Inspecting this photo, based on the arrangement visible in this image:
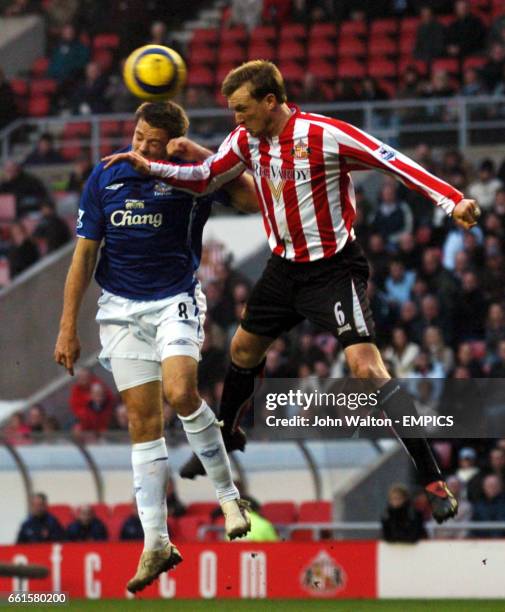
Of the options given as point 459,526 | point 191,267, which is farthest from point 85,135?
point 191,267

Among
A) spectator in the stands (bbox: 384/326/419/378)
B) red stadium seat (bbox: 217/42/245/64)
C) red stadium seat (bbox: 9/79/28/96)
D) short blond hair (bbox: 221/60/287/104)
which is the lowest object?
short blond hair (bbox: 221/60/287/104)

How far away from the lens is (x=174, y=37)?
74.0ft

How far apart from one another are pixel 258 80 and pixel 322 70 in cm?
1253

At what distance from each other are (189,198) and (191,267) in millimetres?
368

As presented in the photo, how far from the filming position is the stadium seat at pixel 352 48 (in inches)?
814

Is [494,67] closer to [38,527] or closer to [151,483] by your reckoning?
[38,527]

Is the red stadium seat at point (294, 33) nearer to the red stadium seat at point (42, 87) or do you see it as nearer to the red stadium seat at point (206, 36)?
the red stadium seat at point (206, 36)

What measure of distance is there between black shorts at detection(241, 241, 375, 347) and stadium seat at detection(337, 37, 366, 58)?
1227cm

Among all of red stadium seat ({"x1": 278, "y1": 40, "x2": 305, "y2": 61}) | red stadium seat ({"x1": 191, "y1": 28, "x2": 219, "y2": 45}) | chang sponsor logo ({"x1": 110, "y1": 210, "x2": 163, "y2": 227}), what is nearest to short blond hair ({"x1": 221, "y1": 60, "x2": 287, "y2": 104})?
chang sponsor logo ({"x1": 110, "y1": 210, "x2": 163, "y2": 227})

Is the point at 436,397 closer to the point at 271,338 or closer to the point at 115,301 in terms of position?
the point at 271,338

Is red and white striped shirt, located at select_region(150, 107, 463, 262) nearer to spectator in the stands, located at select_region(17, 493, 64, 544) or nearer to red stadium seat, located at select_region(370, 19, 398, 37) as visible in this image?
spectator in the stands, located at select_region(17, 493, 64, 544)

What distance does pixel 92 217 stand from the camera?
8586 mm

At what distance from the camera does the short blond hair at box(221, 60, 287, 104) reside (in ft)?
27.4

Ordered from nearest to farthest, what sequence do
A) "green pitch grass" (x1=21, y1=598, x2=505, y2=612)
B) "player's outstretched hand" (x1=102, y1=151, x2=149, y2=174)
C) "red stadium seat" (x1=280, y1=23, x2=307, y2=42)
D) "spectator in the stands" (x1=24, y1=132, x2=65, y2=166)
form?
"player's outstretched hand" (x1=102, y1=151, x2=149, y2=174)
"green pitch grass" (x1=21, y1=598, x2=505, y2=612)
"spectator in the stands" (x1=24, y1=132, x2=65, y2=166)
"red stadium seat" (x1=280, y1=23, x2=307, y2=42)
